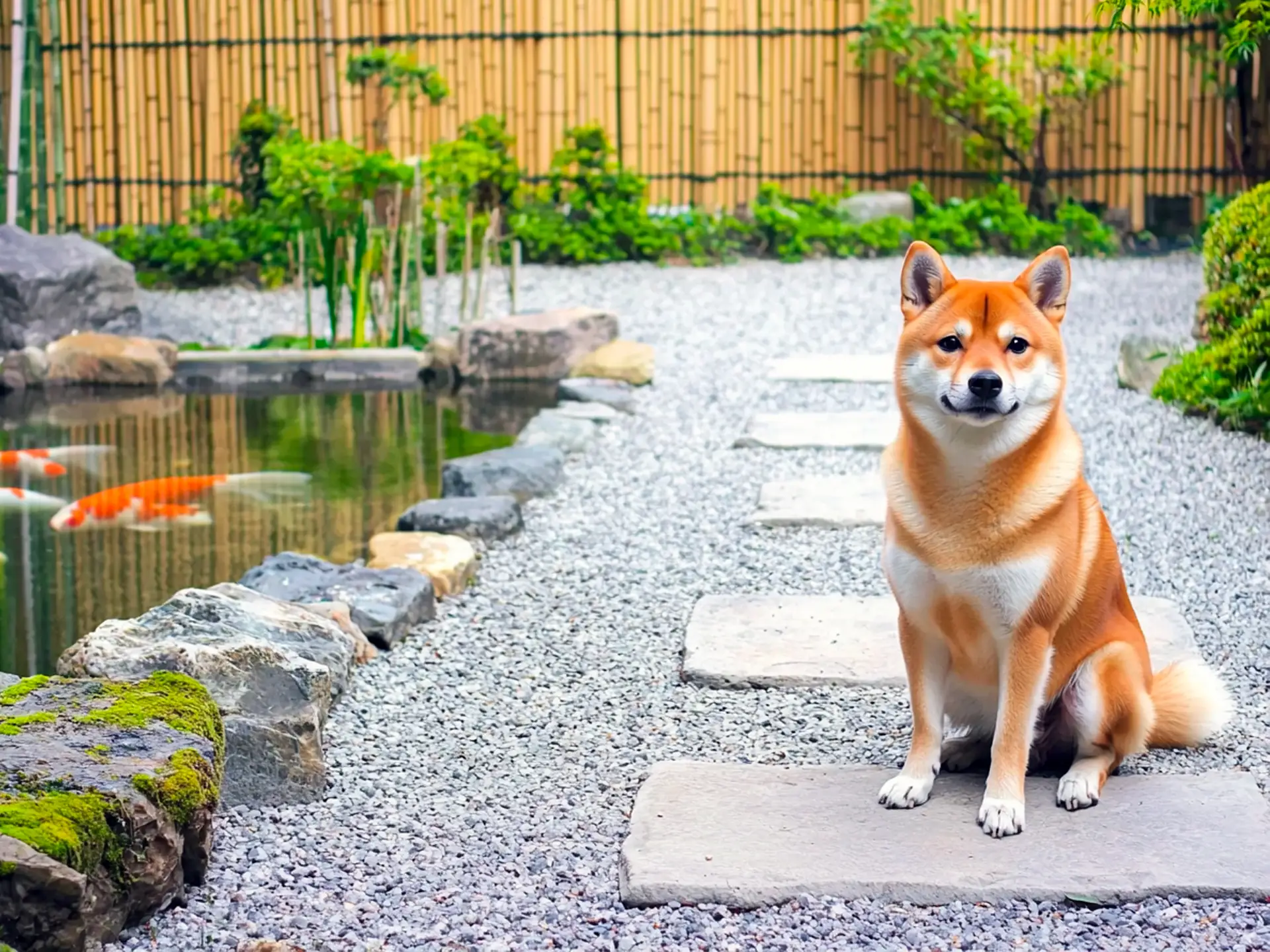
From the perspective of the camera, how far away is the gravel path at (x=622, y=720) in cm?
232

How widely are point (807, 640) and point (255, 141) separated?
320 inches

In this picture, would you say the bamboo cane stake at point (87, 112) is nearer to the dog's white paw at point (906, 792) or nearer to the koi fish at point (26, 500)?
the koi fish at point (26, 500)

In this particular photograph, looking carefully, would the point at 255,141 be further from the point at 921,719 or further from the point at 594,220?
the point at 921,719

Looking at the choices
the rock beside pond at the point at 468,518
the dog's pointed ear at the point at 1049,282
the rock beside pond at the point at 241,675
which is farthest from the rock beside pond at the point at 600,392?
the dog's pointed ear at the point at 1049,282

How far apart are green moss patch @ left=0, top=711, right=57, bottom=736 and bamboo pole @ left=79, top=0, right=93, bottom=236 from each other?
9223mm

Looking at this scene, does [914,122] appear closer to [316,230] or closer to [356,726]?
[316,230]

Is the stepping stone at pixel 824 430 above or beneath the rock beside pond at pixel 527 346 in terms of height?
beneath

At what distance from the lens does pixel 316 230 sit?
911cm

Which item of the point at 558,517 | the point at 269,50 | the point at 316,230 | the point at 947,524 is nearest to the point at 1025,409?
the point at 947,524

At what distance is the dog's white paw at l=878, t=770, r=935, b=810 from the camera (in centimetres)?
265

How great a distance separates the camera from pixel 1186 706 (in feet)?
9.44

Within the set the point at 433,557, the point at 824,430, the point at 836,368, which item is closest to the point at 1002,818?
the point at 433,557

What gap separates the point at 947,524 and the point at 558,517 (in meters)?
2.63

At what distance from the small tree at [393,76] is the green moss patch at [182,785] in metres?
8.41
